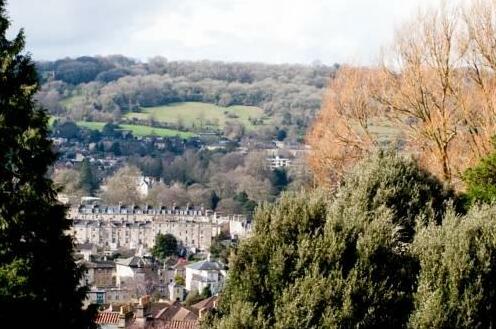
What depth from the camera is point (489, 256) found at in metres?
13.7

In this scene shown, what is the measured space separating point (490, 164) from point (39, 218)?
9.40m

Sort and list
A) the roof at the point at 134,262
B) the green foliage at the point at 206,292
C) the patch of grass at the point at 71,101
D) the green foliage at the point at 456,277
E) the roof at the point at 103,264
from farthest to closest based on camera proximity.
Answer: the patch of grass at the point at 71,101
the roof at the point at 134,262
the roof at the point at 103,264
the green foliage at the point at 206,292
the green foliage at the point at 456,277

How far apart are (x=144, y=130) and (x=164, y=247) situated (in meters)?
76.0

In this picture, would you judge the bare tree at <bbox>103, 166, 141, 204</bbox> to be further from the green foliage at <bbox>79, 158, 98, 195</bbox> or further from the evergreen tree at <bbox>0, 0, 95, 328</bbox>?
the evergreen tree at <bbox>0, 0, 95, 328</bbox>

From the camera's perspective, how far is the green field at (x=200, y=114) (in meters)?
162

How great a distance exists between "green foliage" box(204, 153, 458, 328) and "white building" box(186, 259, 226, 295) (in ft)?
155

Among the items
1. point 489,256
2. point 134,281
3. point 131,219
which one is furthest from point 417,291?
point 131,219

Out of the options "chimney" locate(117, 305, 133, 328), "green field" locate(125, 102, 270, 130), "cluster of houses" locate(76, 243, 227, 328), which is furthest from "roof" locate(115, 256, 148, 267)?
"green field" locate(125, 102, 270, 130)

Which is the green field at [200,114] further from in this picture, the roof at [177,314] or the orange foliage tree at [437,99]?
the orange foliage tree at [437,99]

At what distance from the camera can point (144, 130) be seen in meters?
158

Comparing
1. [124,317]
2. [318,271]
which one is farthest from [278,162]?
[318,271]

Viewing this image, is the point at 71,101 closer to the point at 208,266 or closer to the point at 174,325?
the point at 208,266

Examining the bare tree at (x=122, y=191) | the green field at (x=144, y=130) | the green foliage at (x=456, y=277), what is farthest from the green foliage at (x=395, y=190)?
the green field at (x=144, y=130)

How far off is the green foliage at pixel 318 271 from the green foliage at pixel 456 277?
0.94 feet
